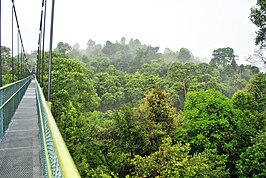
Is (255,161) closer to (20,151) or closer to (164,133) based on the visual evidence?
(164,133)

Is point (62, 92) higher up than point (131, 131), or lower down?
higher up

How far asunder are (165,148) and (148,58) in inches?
2215

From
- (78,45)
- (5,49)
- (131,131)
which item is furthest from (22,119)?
(78,45)

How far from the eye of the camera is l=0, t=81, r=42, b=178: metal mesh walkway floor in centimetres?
287

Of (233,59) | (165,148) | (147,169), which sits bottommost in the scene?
(147,169)

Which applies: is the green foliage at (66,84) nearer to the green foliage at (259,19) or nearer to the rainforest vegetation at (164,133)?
the rainforest vegetation at (164,133)

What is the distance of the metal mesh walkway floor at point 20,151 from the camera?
9.42ft

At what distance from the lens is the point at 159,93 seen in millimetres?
15133

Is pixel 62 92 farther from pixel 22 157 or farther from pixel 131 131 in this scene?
pixel 22 157

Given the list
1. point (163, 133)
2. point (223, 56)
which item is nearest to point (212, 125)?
point (163, 133)

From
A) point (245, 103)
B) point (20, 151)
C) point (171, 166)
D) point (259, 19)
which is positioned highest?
point (259, 19)

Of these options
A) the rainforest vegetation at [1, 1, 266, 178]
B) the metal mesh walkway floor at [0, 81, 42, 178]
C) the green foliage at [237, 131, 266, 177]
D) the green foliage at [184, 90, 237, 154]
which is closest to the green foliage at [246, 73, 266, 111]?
the rainforest vegetation at [1, 1, 266, 178]

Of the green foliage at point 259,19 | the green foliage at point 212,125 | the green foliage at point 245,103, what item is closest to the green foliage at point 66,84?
the green foliage at point 212,125

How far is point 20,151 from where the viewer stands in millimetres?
3539
